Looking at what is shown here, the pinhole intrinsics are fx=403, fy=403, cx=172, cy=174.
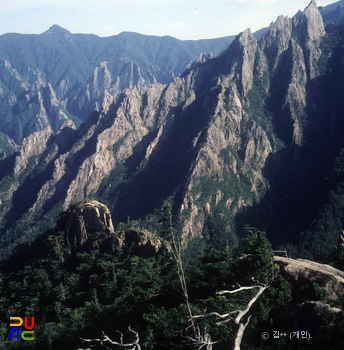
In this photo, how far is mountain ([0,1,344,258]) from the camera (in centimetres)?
14288

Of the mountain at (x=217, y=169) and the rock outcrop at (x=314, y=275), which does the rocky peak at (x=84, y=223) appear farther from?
the mountain at (x=217, y=169)

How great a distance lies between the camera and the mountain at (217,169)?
143m

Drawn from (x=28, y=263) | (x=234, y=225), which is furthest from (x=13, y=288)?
(x=234, y=225)

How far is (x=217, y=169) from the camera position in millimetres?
161625

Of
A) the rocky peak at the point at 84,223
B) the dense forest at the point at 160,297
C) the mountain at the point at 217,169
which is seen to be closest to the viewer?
the dense forest at the point at 160,297

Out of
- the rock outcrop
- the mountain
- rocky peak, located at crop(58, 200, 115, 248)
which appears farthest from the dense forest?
the mountain

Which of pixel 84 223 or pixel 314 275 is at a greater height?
pixel 314 275

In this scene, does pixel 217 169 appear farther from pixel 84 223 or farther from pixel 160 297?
pixel 160 297

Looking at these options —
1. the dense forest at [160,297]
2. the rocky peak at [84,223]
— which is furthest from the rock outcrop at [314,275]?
the rocky peak at [84,223]

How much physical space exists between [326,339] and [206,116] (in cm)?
15903

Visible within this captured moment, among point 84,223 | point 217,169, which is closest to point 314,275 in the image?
point 84,223

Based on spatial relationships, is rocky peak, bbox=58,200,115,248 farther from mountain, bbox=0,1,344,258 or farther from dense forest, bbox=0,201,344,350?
mountain, bbox=0,1,344,258

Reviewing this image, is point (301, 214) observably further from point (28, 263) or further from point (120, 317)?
point (120, 317)

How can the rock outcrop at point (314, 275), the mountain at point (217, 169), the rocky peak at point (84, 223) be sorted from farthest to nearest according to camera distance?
the mountain at point (217, 169), the rocky peak at point (84, 223), the rock outcrop at point (314, 275)
